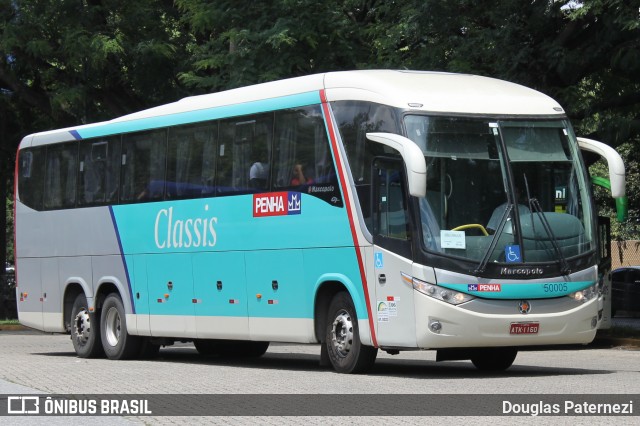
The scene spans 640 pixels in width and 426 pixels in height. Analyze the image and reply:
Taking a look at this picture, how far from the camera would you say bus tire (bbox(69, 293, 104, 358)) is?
880 inches

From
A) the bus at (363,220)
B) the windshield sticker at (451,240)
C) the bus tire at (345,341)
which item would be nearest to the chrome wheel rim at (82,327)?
the bus at (363,220)

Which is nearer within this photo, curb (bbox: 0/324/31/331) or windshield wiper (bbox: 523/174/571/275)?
windshield wiper (bbox: 523/174/571/275)

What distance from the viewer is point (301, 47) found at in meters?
26.7

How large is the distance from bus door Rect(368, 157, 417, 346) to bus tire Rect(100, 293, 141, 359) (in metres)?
6.71

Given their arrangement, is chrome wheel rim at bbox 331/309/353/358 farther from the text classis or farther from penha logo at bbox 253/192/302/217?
the text classis

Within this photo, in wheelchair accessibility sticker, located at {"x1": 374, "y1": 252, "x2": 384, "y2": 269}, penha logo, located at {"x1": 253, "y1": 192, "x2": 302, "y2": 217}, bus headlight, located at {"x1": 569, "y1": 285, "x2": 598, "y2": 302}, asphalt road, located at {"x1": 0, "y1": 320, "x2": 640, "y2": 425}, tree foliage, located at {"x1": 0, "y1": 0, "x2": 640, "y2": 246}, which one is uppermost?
tree foliage, located at {"x1": 0, "y1": 0, "x2": 640, "y2": 246}

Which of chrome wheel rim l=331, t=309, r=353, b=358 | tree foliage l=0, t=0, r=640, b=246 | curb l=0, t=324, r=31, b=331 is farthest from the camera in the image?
curb l=0, t=324, r=31, b=331

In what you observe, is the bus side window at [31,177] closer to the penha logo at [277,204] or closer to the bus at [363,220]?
the bus at [363,220]

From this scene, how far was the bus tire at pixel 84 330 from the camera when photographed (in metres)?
22.4

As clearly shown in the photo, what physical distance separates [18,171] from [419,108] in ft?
37.1

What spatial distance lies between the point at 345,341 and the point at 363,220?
155 cm

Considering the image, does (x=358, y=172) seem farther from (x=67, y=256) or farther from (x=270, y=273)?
(x=67, y=256)

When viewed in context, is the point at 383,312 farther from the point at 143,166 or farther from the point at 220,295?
the point at 143,166

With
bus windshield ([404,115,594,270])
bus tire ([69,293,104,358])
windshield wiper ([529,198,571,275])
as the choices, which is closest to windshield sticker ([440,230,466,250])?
bus windshield ([404,115,594,270])
